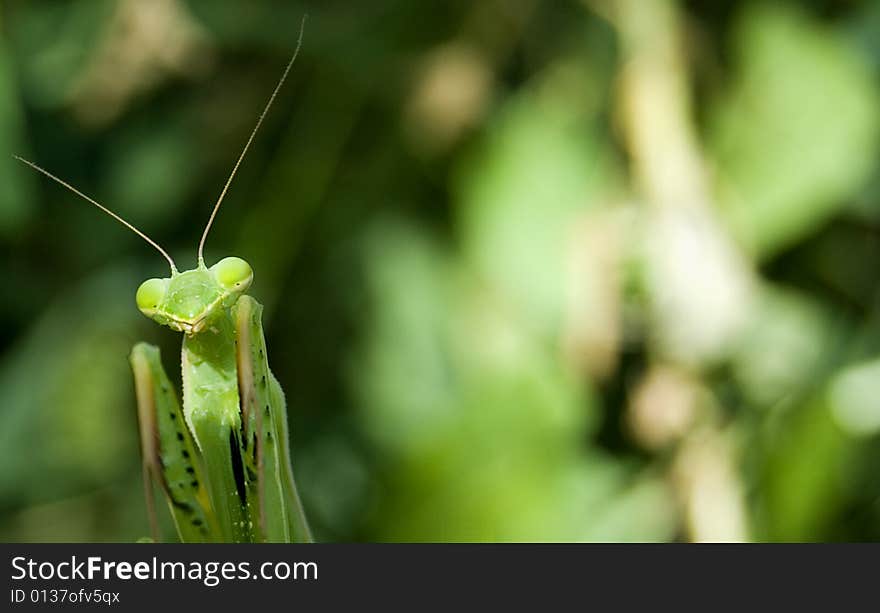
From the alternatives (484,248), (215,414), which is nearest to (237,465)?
(215,414)

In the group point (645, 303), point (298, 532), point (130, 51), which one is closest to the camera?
point (298, 532)

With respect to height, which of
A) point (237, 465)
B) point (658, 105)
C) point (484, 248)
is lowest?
point (237, 465)

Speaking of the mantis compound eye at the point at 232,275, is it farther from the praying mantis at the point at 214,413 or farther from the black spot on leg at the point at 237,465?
the black spot on leg at the point at 237,465

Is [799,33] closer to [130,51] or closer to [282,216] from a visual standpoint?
[282,216]

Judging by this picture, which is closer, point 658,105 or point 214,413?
point 214,413

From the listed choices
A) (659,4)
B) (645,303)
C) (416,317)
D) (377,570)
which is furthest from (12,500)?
(659,4)

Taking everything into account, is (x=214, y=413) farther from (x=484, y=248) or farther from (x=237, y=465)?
(x=484, y=248)

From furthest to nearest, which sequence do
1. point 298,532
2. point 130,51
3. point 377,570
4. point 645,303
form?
point 130,51, point 645,303, point 377,570, point 298,532

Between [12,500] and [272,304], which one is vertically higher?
[272,304]
